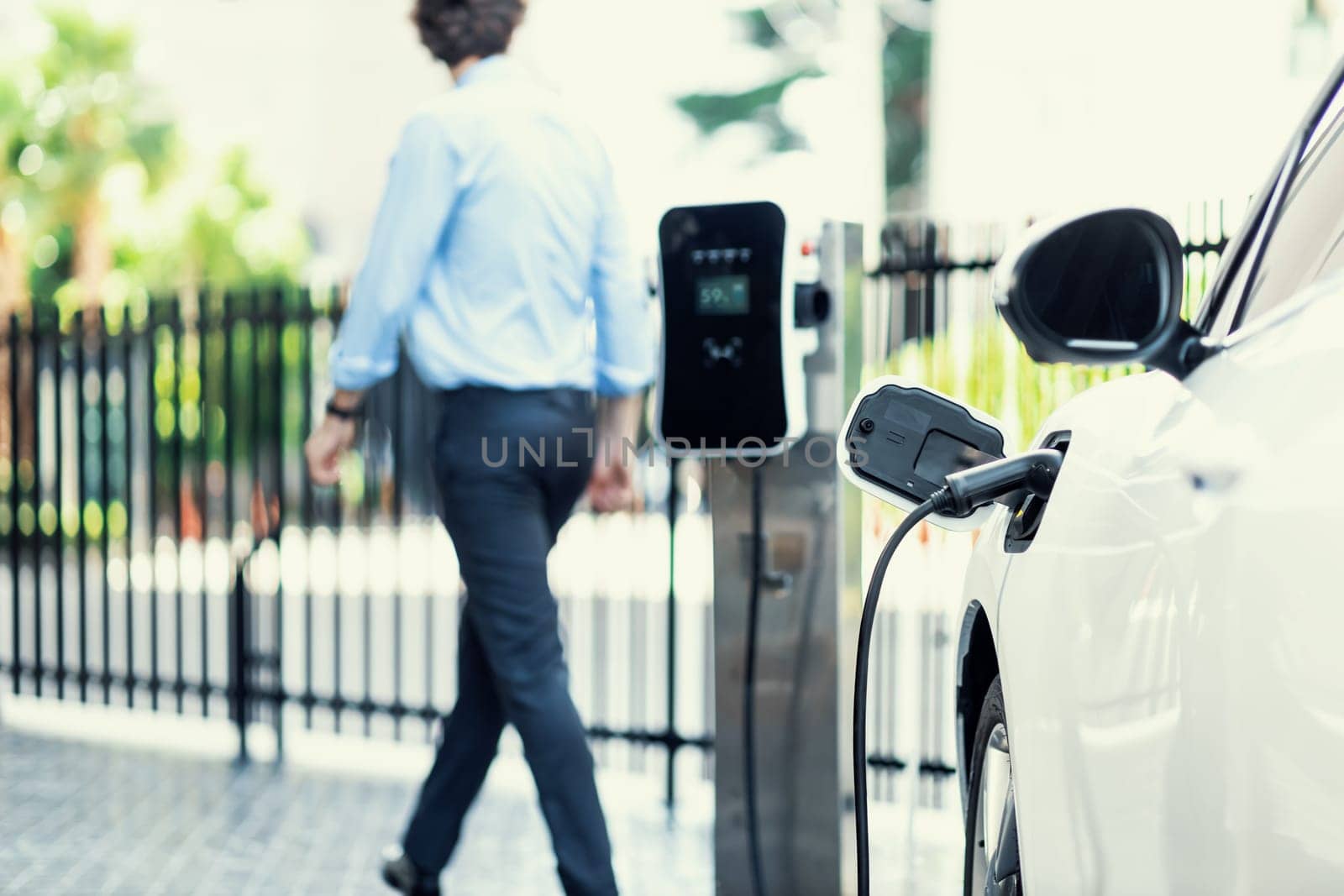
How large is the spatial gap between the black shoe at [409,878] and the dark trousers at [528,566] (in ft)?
1.64

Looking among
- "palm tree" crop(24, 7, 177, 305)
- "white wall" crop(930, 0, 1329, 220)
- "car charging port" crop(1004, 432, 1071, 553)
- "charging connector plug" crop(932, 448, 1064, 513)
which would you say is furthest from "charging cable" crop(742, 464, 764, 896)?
"palm tree" crop(24, 7, 177, 305)

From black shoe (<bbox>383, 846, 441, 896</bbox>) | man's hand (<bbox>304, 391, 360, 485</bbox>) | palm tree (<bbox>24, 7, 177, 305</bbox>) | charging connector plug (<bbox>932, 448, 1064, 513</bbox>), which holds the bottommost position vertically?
black shoe (<bbox>383, 846, 441, 896</bbox>)

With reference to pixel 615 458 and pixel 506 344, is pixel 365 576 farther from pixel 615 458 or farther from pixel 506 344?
pixel 506 344

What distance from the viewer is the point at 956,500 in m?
1.58

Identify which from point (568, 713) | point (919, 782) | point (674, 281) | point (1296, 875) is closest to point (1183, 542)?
point (1296, 875)

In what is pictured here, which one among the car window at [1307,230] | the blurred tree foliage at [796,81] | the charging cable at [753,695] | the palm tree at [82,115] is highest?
the blurred tree foliage at [796,81]

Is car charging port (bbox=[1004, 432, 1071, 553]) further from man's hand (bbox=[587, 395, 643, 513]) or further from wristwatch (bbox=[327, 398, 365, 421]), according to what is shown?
wristwatch (bbox=[327, 398, 365, 421])

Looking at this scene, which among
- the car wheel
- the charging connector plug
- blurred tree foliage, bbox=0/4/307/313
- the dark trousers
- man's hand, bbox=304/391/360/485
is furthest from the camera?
blurred tree foliage, bbox=0/4/307/313

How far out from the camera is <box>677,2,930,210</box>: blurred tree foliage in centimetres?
3141

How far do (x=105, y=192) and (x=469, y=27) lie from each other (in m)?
17.7

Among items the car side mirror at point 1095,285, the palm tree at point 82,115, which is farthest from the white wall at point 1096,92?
the car side mirror at point 1095,285

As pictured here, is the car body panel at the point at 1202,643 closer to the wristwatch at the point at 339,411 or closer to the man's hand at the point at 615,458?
the man's hand at the point at 615,458

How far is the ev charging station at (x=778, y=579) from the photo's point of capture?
2.78 meters

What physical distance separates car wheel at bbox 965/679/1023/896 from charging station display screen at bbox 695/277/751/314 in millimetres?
1041
